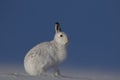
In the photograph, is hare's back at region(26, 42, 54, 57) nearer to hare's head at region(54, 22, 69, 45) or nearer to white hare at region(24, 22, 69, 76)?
white hare at region(24, 22, 69, 76)

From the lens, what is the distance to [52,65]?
6988 millimetres

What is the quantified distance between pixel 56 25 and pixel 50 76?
937 millimetres

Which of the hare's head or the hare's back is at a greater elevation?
the hare's head

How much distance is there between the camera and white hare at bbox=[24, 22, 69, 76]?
6.92 metres

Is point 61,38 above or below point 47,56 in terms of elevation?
above

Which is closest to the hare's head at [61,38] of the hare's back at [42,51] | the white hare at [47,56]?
the white hare at [47,56]

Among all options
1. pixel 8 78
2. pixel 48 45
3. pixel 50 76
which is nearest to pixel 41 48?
pixel 48 45

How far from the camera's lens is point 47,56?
695 centimetres

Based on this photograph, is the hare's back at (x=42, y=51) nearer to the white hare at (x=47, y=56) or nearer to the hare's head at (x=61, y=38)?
the white hare at (x=47, y=56)

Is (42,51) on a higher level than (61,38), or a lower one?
lower

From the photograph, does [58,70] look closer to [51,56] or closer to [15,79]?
[51,56]

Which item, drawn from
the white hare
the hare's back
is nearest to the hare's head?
the white hare

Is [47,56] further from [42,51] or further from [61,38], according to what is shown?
[61,38]

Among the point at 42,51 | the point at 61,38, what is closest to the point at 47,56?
the point at 42,51
